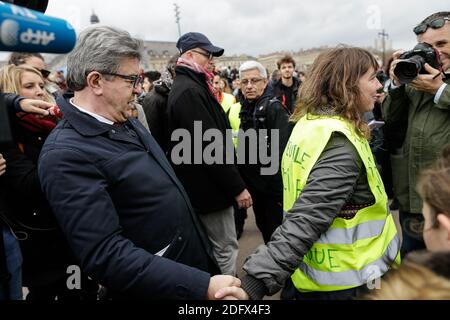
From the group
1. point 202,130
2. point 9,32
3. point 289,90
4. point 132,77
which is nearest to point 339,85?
point 132,77

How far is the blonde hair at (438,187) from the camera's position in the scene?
980 millimetres

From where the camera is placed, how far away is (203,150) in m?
2.77

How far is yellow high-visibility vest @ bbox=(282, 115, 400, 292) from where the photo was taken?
1.55 metres

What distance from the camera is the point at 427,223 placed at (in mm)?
1078

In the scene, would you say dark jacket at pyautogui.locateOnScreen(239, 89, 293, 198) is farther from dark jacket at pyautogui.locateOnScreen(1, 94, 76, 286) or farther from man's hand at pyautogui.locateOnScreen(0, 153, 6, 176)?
man's hand at pyautogui.locateOnScreen(0, 153, 6, 176)

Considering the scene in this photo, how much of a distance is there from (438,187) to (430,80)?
1.37 meters

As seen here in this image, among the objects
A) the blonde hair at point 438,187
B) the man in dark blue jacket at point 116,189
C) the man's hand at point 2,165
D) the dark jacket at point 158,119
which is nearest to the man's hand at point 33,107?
the man's hand at point 2,165

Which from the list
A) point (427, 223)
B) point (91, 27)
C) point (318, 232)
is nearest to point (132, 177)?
point (91, 27)

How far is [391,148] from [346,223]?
118cm

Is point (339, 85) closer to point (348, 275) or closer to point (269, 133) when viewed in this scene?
point (348, 275)

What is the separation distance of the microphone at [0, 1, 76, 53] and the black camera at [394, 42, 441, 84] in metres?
1.93

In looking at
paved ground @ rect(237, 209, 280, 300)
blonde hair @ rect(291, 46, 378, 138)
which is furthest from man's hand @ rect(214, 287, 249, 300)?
paved ground @ rect(237, 209, 280, 300)
